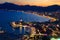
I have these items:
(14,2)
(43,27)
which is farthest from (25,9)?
(43,27)

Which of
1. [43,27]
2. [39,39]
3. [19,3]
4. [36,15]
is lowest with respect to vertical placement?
[39,39]

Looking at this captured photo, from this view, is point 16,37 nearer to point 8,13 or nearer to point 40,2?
point 8,13

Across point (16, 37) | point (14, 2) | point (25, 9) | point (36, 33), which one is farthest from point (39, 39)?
point (14, 2)

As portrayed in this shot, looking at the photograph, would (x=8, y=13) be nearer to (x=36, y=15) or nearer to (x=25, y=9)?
(x=25, y=9)

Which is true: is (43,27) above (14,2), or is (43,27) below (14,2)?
below

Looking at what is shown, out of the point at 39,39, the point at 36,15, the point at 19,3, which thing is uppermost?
the point at 19,3

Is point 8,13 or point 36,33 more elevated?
point 8,13

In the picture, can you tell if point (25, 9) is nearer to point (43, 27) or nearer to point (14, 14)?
point (14, 14)

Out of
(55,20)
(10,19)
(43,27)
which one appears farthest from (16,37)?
(55,20)
